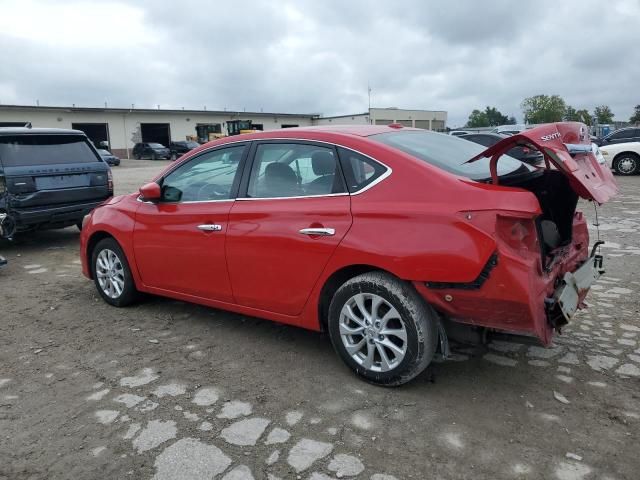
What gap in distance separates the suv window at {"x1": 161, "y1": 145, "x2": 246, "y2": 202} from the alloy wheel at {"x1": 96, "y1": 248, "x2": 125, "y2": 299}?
38.0 inches

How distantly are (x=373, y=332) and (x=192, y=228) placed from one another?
1698mm

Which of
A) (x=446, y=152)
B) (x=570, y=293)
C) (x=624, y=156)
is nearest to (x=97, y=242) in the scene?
(x=446, y=152)

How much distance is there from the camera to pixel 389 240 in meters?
3.15

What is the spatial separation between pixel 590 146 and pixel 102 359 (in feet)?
11.8

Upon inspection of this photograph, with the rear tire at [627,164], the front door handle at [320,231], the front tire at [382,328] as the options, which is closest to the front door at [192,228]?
the front door handle at [320,231]

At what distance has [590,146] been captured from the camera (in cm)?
333

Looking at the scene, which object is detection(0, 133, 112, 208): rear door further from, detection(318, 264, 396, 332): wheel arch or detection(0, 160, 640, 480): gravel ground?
detection(318, 264, 396, 332): wheel arch

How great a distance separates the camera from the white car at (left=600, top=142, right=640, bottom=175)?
674 inches

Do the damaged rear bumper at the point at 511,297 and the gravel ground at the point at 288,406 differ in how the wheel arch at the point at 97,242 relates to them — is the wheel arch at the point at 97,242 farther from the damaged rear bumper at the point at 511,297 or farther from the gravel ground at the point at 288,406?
the damaged rear bumper at the point at 511,297

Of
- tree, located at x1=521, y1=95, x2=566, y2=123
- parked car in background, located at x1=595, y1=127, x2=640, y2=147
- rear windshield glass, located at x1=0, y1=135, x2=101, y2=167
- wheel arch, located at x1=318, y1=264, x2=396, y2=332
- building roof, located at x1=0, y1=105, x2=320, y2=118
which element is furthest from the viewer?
tree, located at x1=521, y1=95, x2=566, y2=123

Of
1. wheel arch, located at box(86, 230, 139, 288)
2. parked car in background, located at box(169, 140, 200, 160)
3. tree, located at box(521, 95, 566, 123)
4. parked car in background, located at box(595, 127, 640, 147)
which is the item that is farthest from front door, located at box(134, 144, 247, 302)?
tree, located at box(521, 95, 566, 123)

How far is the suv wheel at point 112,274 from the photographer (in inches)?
194

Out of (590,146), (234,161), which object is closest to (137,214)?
(234,161)

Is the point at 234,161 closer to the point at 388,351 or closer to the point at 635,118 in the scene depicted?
the point at 388,351
